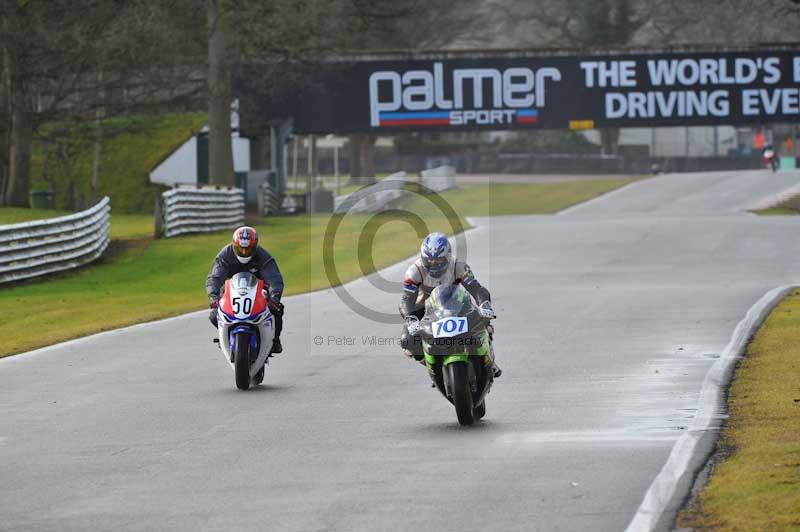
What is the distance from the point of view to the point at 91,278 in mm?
29406

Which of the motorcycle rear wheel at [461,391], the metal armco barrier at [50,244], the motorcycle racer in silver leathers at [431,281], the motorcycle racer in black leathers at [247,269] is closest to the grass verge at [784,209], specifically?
the metal armco barrier at [50,244]

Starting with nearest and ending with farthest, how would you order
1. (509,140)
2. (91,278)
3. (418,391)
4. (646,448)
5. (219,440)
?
1. (646,448)
2. (219,440)
3. (418,391)
4. (91,278)
5. (509,140)

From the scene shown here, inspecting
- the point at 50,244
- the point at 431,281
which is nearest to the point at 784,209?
the point at 50,244

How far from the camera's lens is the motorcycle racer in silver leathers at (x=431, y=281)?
38.5 feet

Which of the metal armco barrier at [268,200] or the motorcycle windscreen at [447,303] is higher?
the metal armco barrier at [268,200]

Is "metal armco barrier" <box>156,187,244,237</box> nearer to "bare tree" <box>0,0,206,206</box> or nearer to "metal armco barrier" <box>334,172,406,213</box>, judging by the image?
"bare tree" <box>0,0,206,206</box>

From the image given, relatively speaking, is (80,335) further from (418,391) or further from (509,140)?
(509,140)

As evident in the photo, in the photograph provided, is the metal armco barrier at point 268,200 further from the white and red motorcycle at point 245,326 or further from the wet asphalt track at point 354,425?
the white and red motorcycle at point 245,326

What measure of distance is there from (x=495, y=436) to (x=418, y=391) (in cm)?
284

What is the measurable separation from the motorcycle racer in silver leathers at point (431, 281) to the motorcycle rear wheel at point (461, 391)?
568mm

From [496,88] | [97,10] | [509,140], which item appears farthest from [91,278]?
[509,140]

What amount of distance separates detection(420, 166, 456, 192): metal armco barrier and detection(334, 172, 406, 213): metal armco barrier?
5.03ft

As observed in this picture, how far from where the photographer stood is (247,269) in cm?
A: 1477
